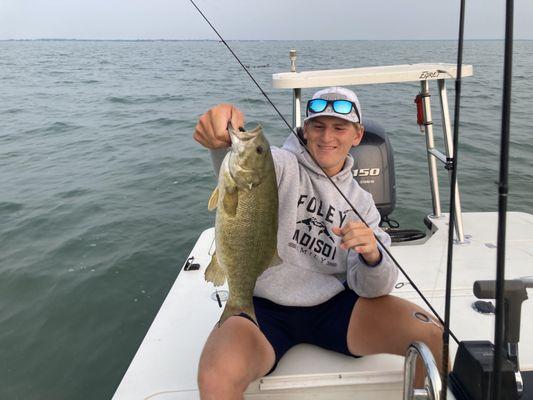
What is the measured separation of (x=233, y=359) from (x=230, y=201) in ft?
2.31

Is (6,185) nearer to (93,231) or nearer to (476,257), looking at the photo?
(93,231)

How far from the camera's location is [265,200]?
82.4 inches

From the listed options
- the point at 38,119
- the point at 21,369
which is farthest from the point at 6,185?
the point at 38,119

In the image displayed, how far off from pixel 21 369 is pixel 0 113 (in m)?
13.3

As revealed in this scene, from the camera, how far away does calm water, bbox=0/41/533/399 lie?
4016 mm

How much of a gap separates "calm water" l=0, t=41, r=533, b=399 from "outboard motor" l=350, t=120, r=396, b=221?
1.04 m

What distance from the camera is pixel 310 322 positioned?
7.84 ft

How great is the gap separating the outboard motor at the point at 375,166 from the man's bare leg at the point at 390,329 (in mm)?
1791

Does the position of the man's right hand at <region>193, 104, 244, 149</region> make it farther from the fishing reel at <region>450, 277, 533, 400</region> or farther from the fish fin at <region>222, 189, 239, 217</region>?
the fishing reel at <region>450, 277, 533, 400</region>

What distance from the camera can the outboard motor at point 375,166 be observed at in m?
3.94

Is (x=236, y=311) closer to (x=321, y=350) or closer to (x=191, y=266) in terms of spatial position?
(x=321, y=350)

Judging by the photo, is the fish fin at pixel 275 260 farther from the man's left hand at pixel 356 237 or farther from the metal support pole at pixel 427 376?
the metal support pole at pixel 427 376

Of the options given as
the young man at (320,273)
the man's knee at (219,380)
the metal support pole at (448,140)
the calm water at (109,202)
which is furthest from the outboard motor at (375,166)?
the man's knee at (219,380)

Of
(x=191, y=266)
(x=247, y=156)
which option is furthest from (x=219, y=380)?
(x=191, y=266)
